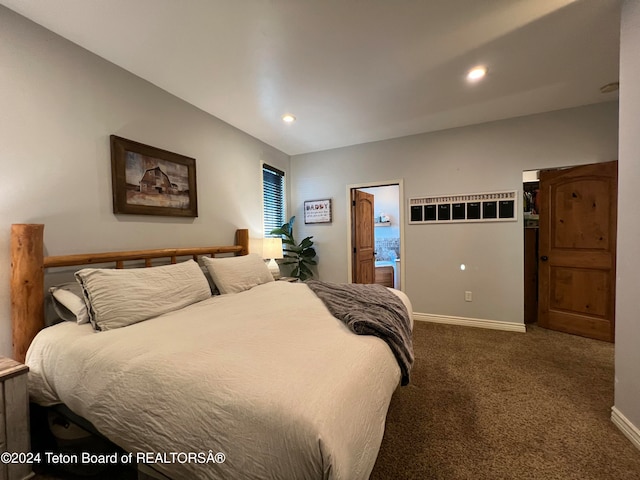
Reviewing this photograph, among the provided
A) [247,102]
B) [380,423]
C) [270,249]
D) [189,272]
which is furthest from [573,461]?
[247,102]

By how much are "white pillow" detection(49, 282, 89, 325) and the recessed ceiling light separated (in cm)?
330

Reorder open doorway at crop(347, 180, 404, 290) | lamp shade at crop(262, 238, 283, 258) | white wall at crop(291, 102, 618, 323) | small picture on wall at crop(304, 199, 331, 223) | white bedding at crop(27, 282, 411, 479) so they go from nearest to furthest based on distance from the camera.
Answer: white bedding at crop(27, 282, 411, 479)
white wall at crop(291, 102, 618, 323)
lamp shade at crop(262, 238, 283, 258)
open doorway at crop(347, 180, 404, 290)
small picture on wall at crop(304, 199, 331, 223)

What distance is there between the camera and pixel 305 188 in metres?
4.26

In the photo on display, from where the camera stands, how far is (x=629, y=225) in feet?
4.79

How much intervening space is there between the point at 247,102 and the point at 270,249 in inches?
65.7

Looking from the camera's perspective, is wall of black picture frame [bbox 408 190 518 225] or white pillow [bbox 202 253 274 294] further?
wall of black picture frame [bbox 408 190 518 225]

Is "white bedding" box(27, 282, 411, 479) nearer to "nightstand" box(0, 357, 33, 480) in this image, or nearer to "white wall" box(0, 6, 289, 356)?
"nightstand" box(0, 357, 33, 480)

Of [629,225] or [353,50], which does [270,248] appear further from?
[629,225]

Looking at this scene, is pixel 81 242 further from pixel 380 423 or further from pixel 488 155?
pixel 488 155

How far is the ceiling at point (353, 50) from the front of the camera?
61.6 inches

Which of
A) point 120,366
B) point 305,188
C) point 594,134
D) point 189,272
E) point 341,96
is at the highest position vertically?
point 341,96

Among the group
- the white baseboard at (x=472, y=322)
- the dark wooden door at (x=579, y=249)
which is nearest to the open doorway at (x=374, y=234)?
the white baseboard at (x=472, y=322)

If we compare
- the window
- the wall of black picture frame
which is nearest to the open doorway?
the wall of black picture frame

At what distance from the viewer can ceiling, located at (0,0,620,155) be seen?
1.56m
